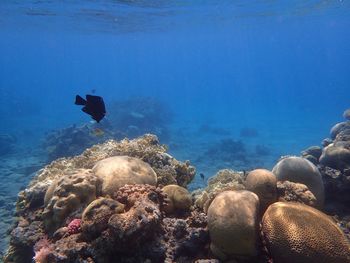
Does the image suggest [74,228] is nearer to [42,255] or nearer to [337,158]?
[42,255]

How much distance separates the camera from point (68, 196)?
5.64m

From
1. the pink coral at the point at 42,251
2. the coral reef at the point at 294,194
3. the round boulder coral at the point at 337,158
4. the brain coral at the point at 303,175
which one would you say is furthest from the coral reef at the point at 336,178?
the pink coral at the point at 42,251

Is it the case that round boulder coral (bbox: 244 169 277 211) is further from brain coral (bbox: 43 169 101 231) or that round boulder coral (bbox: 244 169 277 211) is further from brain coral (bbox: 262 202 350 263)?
brain coral (bbox: 43 169 101 231)

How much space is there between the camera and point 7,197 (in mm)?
16938

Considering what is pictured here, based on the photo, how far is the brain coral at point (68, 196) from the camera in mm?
5561

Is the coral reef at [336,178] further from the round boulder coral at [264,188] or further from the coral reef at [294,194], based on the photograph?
the round boulder coral at [264,188]

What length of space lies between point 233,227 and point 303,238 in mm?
949

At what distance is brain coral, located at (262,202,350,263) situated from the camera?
13.7 ft

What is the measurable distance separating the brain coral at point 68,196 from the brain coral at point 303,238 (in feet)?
10.3

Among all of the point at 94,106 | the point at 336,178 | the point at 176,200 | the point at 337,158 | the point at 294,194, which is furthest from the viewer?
the point at 337,158

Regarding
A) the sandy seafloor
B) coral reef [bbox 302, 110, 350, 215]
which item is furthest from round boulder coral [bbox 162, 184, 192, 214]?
the sandy seafloor

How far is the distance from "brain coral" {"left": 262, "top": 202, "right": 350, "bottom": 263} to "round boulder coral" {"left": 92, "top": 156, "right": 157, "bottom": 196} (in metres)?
2.64

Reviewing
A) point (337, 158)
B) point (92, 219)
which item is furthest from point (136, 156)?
point (337, 158)

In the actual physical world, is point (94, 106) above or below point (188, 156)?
above
